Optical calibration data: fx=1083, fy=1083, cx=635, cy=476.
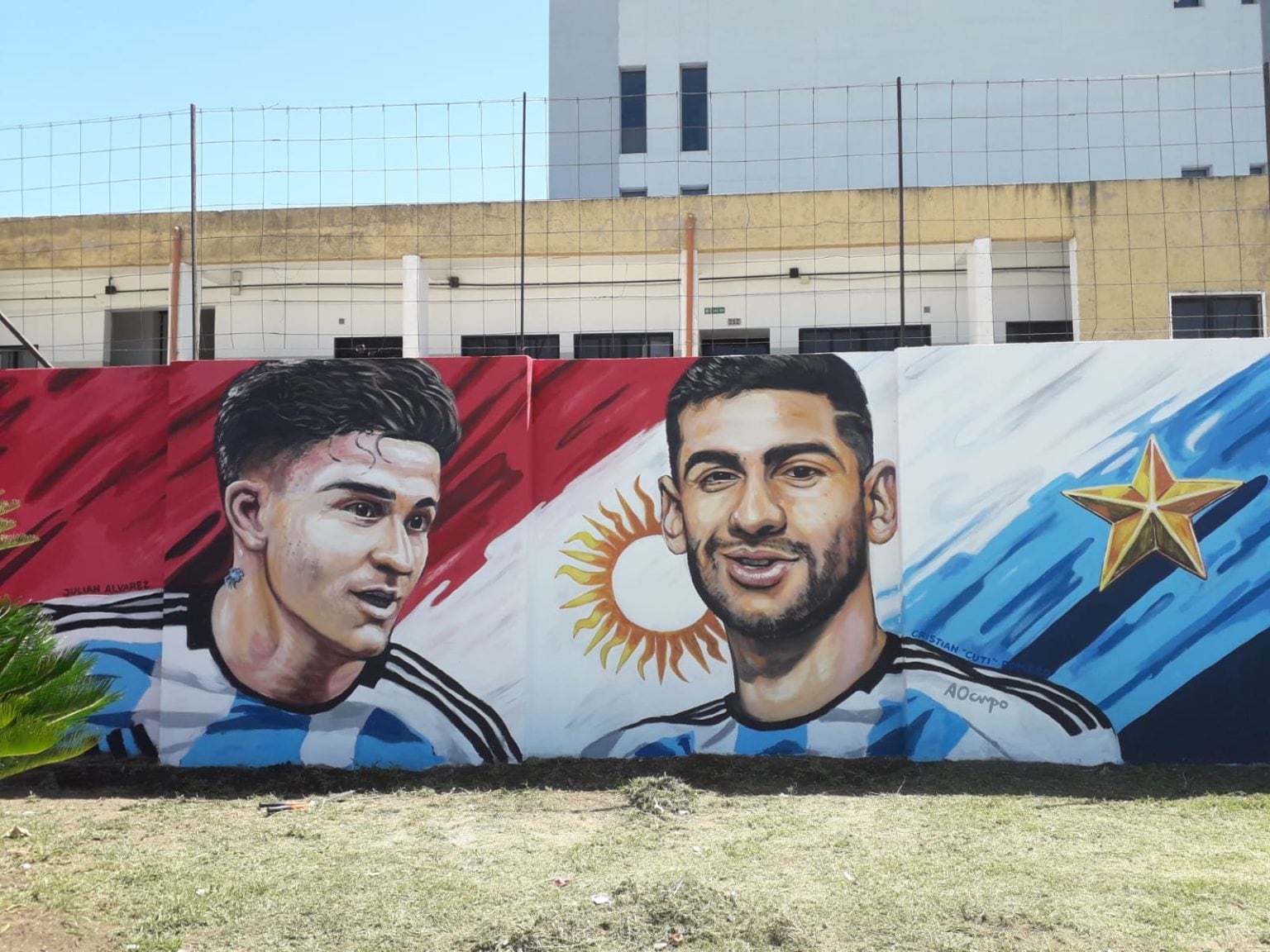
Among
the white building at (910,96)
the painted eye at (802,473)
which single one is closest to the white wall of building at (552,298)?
the white building at (910,96)

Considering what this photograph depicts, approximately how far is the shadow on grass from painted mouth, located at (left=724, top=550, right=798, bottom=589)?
1.11 m

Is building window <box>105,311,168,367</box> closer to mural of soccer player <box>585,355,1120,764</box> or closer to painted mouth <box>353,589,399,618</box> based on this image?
painted mouth <box>353,589,399,618</box>

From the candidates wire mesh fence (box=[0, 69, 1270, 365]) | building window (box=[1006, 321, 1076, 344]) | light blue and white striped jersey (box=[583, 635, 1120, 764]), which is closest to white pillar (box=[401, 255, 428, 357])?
wire mesh fence (box=[0, 69, 1270, 365])

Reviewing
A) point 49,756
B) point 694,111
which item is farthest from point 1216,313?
point 49,756

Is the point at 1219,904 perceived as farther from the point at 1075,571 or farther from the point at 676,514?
the point at 676,514

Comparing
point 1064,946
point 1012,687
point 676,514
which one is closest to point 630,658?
point 676,514

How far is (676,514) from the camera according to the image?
6988 mm

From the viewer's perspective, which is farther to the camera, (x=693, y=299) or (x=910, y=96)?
(x=910, y=96)

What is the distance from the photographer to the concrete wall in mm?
12531

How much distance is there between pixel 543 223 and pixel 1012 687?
27.3 ft

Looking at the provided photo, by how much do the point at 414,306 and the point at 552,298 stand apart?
174 centimetres

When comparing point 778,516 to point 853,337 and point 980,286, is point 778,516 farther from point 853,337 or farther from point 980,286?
point 853,337

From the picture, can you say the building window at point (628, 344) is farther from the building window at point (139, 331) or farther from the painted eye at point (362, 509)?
the painted eye at point (362, 509)

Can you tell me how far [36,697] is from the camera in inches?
189
